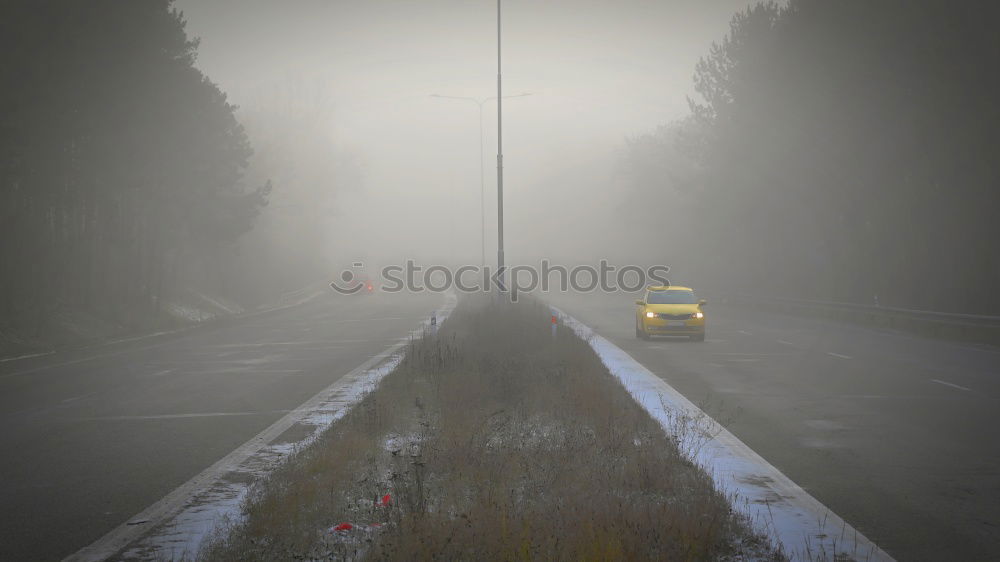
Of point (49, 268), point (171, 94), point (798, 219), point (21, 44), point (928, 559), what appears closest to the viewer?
point (928, 559)

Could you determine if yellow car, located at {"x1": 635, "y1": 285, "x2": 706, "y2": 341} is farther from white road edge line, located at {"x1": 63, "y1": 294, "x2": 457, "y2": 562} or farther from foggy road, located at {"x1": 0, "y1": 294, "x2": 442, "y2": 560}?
white road edge line, located at {"x1": 63, "y1": 294, "x2": 457, "y2": 562}

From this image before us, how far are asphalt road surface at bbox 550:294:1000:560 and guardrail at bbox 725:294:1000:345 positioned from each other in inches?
71.5

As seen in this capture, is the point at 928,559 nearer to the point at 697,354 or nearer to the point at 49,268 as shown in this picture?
the point at 697,354

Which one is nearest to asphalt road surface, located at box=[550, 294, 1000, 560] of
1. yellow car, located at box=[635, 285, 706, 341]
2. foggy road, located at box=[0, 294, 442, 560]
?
yellow car, located at box=[635, 285, 706, 341]

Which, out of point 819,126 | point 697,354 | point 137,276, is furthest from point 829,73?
point 137,276

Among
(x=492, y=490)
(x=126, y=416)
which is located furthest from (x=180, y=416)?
(x=492, y=490)

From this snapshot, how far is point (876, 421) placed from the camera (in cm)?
1281

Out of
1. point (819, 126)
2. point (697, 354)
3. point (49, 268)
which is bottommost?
point (697, 354)

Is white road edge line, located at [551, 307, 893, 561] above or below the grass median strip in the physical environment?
below

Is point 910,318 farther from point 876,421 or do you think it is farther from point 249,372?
point 249,372

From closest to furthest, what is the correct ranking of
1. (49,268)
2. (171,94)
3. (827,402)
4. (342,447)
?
(342,447) < (827,402) < (49,268) < (171,94)

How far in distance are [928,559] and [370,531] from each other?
380 cm

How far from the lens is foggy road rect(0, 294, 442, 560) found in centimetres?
788

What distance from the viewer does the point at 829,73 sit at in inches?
1705
